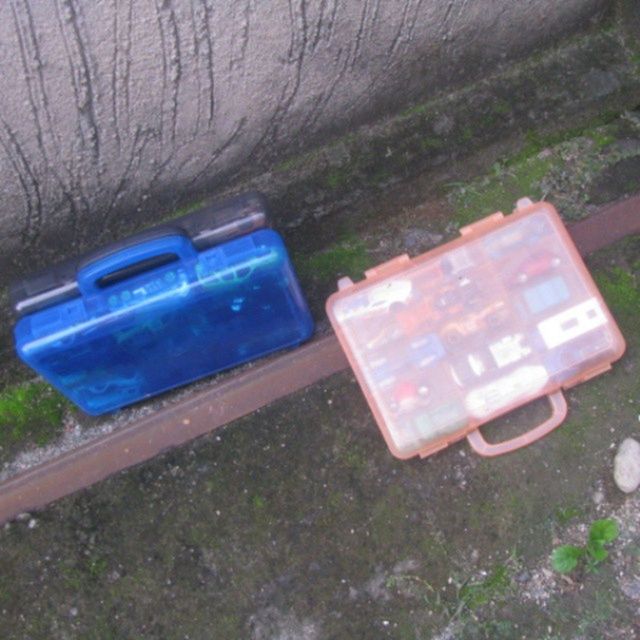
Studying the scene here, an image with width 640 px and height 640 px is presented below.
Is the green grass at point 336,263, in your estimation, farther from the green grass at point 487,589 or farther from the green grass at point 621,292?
the green grass at point 487,589

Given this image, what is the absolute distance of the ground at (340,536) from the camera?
4.00ft

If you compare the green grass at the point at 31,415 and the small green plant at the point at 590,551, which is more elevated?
the green grass at the point at 31,415

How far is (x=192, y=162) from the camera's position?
132 centimetres

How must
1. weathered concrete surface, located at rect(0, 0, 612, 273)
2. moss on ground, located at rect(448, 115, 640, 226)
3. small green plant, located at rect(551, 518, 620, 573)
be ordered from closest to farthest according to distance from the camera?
weathered concrete surface, located at rect(0, 0, 612, 273), small green plant, located at rect(551, 518, 620, 573), moss on ground, located at rect(448, 115, 640, 226)

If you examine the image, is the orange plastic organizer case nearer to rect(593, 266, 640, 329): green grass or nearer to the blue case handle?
A: rect(593, 266, 640, 329): green grass

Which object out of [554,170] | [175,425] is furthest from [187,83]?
[554,170]

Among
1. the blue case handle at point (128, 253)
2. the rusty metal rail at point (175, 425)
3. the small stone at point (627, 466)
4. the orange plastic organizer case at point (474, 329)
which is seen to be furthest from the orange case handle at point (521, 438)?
the blue case handle at point (128, 253)

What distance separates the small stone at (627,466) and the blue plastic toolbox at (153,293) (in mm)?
570

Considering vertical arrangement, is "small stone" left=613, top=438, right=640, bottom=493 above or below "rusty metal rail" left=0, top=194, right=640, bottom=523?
below

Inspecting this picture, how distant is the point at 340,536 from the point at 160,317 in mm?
445

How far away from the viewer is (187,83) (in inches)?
47.1

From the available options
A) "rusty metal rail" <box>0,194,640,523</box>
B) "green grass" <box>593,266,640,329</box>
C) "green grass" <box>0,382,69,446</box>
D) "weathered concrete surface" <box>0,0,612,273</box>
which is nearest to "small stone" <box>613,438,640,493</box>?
"green grass" <box>593,266,640,329</box>

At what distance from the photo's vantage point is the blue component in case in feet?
3.99

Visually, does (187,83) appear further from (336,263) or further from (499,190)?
(499,190)
